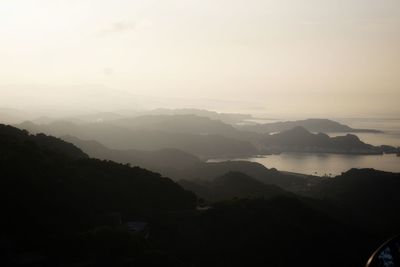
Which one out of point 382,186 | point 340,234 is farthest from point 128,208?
point 382,186

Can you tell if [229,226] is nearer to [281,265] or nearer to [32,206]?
[281,265]

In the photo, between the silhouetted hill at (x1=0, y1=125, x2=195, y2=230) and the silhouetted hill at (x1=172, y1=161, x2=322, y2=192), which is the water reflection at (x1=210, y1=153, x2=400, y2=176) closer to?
the silhouetted hill at (x1=172, y1=161, x2=322, y2=192)

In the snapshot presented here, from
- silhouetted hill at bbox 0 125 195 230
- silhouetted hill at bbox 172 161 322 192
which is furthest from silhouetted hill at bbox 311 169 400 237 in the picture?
silhouetted hill at bbox 0 125 195 230

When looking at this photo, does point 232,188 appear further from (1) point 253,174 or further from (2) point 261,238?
(1) point 253,174

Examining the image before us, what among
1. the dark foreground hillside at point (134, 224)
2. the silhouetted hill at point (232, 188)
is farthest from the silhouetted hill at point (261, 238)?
the silhouetted hill at point (232, 188)

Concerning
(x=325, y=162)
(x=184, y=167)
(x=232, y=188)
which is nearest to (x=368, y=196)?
(x=232, y=188)

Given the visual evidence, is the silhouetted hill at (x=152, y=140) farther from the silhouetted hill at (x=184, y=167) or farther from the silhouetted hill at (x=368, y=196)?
the silhouetted hill at (x=368, y=196)
